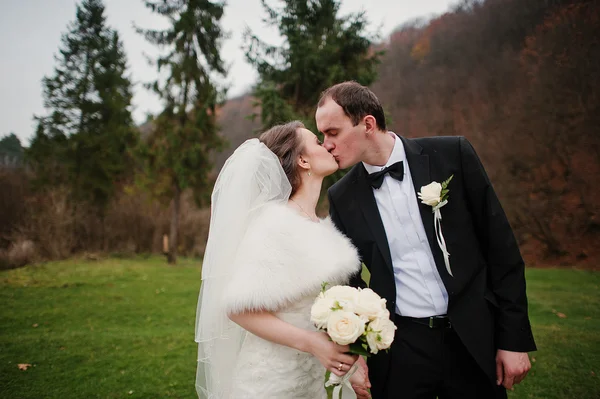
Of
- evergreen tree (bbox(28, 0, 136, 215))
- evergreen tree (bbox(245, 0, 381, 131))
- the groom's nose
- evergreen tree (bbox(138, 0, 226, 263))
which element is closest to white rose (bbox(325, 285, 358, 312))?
the groom's nose

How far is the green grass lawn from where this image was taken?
193 inches

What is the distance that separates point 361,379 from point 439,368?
1.54ft

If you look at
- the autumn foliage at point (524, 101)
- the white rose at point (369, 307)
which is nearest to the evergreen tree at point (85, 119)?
the autumn foliage at point (524, 101)

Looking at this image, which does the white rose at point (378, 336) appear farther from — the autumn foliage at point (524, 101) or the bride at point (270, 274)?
the autumn foliage at point (524, 101)

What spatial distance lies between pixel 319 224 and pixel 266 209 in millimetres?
358

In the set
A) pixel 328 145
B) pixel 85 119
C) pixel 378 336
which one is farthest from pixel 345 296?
pixel 85 119

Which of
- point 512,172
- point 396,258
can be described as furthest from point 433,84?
point 396,258

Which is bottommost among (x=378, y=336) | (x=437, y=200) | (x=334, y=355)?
(x=334, y=355)

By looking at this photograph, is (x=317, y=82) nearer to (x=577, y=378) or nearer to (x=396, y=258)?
(x=577, y=378)

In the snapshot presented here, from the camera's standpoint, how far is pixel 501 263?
2.24m

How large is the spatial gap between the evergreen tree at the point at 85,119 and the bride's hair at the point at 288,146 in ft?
80.5

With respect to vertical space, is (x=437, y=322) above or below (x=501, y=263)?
below

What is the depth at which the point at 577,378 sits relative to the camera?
4.92 m

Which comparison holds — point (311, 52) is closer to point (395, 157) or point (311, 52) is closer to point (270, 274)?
point (395, 157)
